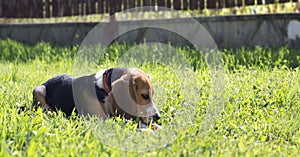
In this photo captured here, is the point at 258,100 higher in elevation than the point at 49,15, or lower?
lower

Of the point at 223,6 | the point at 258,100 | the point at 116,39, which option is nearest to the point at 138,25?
the point at 116,39

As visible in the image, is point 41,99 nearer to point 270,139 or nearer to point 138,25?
point 270,139

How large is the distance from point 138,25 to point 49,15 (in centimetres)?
258

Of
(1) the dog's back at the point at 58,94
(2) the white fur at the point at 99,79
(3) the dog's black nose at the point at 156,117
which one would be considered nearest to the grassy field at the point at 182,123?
(3) the dog's black nose at the point at 156,117

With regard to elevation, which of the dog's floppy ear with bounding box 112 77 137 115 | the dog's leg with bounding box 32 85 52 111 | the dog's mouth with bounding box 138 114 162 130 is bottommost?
the dog's mouth with bounding box 138 114 162 130

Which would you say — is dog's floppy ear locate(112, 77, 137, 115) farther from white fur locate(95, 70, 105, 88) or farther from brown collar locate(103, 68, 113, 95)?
white fur locate(95, 70, 105, 88)

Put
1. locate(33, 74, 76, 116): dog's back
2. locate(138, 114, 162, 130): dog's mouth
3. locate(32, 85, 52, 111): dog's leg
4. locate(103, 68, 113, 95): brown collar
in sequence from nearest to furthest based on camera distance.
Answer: locate(138, 114, 162, 130): dog's mouth → locate(103, 68, 113, 95): brown collar → locate(33, 74, 76, 116): dog's back → locate(32, 85, 52, 111): dog's leg

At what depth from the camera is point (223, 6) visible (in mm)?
9523

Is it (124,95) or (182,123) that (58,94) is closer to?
(124,95)

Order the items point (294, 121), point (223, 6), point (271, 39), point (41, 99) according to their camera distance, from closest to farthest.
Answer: point (294, 121) < point (41, 99) < point (271, 39) < point (223, 6)

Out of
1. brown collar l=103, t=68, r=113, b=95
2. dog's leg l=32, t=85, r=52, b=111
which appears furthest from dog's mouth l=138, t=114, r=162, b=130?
dog's leg l=32, t=85, r=52, b=111

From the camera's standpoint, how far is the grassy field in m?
3.37

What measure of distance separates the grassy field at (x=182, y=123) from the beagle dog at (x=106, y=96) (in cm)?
10

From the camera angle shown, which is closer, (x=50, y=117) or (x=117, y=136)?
(x=117, y=136)
